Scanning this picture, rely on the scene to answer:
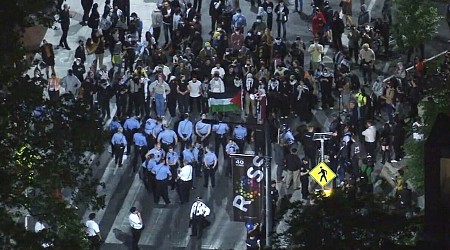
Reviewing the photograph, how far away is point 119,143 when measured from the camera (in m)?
38.8

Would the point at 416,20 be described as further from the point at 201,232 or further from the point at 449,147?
the point at 449,147

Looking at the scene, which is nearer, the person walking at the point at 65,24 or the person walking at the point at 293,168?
the person walking at the point at 293,168

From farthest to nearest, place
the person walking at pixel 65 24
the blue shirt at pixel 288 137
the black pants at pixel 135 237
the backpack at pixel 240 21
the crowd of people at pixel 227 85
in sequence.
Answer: the person walking at pixel 65 24 → the backpack at pixel 240 21 → the blue shirt at pixel 288 137 → the crowd of people at pixel 227 85 → the black pants at pixel 135 237

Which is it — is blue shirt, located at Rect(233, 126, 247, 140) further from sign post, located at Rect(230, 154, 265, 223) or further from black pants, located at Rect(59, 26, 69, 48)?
→ black pants, located at Rect(59, 26, 69, 48)

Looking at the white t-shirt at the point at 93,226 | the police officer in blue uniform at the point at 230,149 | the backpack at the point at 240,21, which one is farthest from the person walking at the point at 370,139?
the white t-shirt at the point at 93,226

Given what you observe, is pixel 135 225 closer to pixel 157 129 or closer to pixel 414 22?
pixel 157 129

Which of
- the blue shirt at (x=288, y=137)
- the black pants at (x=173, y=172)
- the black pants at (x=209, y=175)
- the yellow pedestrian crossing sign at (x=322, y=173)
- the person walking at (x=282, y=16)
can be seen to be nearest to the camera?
the yellow pedestrian crossing sign at (x=322, y=173)

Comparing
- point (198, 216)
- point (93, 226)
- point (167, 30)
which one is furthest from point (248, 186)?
point (167, 30)

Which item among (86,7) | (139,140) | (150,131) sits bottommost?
(139,140)

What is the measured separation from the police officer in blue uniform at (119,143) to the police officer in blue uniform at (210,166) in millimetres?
2277

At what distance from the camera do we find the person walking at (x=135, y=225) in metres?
35.7

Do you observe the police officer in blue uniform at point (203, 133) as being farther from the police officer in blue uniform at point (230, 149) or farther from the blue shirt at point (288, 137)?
the blue shirt at point (288, 137)

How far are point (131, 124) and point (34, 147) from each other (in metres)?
19.5

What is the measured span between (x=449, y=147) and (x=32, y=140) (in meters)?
6.59
